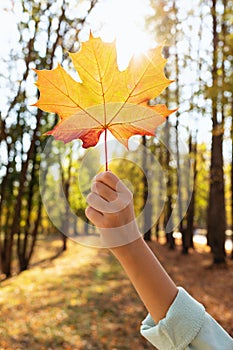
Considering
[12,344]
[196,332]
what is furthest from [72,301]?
[196,332]

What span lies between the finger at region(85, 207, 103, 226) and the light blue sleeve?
1.01 ft

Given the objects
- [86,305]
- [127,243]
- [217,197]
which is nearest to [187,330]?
[127,243]

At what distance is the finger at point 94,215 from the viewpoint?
938 millimetres

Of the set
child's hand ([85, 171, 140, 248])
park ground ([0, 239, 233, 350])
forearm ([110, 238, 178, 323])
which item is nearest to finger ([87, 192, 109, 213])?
child's hand ([85, 171, 140, 248])

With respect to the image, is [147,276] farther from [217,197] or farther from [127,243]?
[217,197]

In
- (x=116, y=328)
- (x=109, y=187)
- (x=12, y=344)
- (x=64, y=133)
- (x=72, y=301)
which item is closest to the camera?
(x=109, y=187)

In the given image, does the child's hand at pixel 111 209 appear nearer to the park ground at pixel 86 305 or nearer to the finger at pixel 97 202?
the finger at pixel 97 202

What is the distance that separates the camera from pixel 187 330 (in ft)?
3.45

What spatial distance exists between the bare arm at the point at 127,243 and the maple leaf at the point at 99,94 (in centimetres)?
17

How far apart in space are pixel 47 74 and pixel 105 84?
5.7 inches

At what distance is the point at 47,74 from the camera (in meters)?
0.99

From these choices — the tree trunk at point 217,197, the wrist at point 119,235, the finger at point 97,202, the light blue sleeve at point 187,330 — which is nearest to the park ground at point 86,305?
the tree trunk at point 217,197

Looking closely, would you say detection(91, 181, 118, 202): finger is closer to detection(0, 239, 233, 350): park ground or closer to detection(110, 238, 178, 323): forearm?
detection(110, 238, 178, 323): forearm

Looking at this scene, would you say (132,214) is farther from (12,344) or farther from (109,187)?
(12,344)
